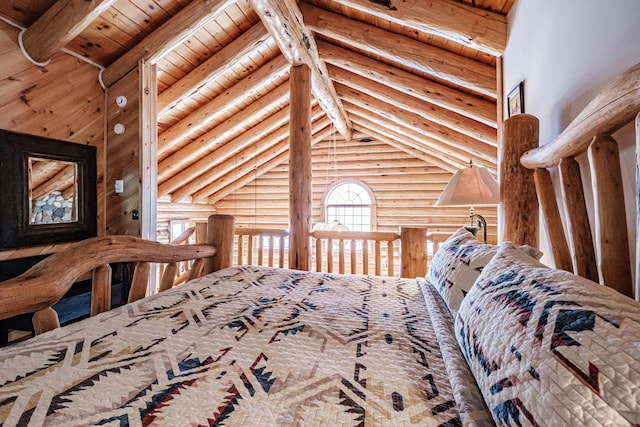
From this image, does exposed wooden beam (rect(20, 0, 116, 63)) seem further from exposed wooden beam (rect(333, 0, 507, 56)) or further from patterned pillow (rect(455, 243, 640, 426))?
patterned pillow (rect(455, 243, 640, 426))

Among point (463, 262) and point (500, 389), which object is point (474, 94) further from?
point (500, 389)

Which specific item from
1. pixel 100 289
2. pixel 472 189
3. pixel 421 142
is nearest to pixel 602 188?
pixel 472 189

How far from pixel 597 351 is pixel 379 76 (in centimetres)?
332

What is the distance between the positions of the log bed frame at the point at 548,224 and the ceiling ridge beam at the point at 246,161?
466cm

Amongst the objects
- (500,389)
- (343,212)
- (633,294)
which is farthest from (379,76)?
(343,212)

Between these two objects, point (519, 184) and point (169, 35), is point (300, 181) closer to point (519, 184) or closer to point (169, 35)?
point (169, 35)

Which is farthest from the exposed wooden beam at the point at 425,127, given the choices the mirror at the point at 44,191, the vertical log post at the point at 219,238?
the mirror at the point at 44,191

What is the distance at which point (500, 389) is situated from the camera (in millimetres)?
563

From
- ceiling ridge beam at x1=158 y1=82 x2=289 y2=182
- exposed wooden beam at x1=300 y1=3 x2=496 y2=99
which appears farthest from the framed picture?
ceiling ridge beam at x1=158 y1=82 x2=289 y2=182

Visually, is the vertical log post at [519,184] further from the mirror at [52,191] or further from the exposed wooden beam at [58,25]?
the mirror at [52,191]

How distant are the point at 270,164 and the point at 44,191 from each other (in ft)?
16.2

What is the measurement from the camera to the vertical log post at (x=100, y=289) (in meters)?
1.21

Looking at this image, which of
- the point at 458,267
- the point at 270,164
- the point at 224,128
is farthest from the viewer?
the point at 270,164

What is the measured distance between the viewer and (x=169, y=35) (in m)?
2.62
